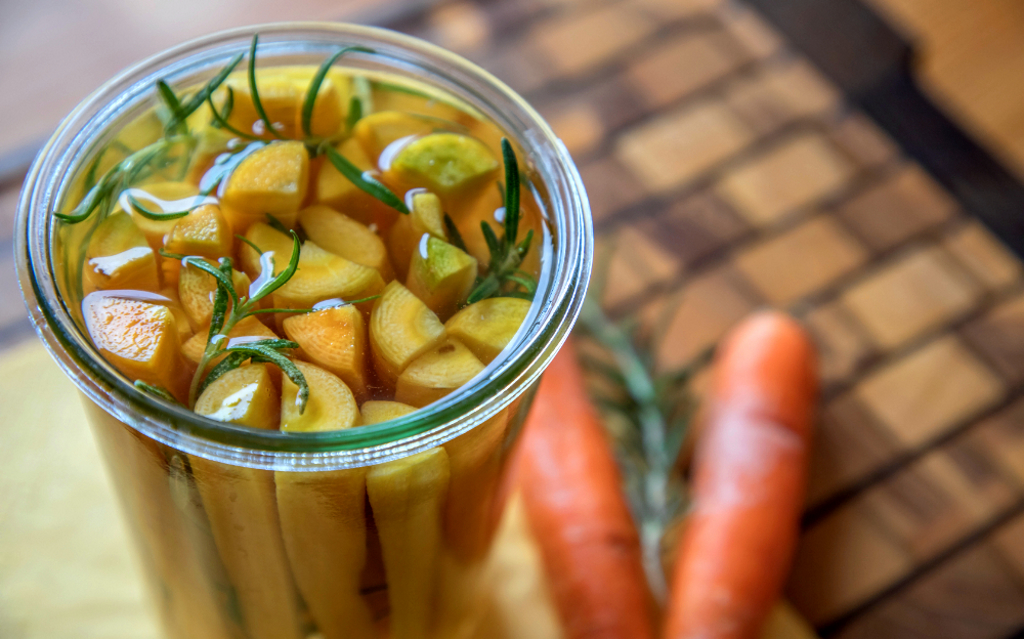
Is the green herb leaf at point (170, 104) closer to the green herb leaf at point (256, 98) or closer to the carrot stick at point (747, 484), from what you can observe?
the green herb leaf at point (256, 98)

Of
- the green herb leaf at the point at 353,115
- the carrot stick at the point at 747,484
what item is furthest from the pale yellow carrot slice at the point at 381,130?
the carrot stick at the point at 747,484

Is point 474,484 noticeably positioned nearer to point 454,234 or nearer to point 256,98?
point 454,234

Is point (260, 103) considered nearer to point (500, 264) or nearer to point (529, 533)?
point (500, 264)

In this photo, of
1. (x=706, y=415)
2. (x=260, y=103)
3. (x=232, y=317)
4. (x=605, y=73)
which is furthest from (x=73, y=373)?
(x=605, y=73)

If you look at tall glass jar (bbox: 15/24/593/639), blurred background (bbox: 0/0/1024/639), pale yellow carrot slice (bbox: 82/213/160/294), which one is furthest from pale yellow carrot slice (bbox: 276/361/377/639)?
blurred background (bbox: 0/0/1024/639)

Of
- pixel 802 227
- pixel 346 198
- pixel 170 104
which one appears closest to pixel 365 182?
pixel 346 198

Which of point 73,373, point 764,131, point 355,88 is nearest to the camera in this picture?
point 73,373
